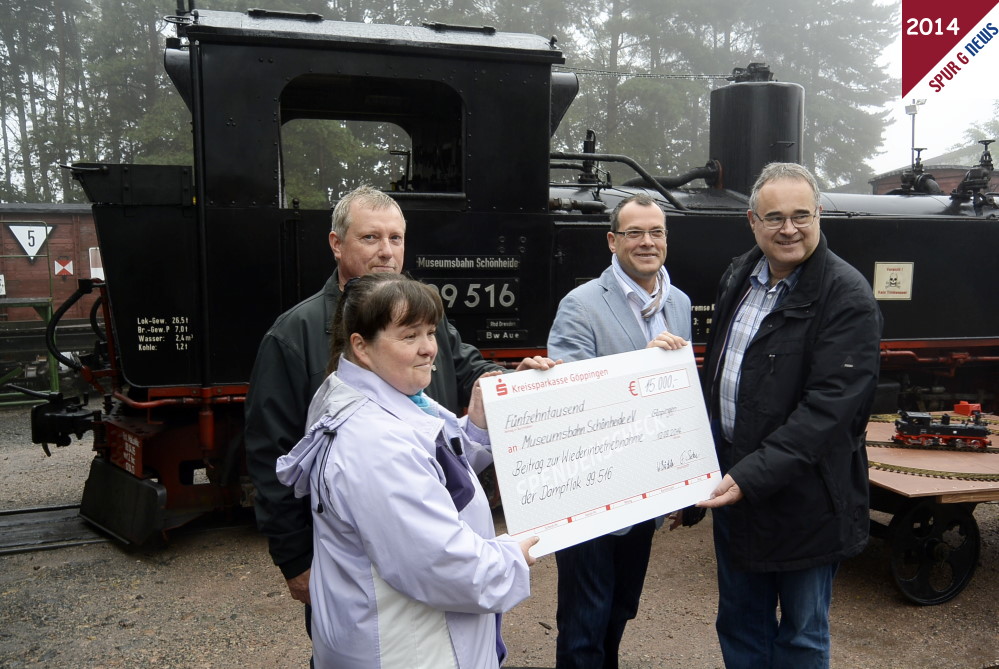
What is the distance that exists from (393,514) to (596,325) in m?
1.27

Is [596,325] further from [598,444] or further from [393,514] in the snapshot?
[393,514]

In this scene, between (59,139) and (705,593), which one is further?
(59,139)

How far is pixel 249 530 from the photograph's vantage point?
508 cm

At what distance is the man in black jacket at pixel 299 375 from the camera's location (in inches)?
81.2

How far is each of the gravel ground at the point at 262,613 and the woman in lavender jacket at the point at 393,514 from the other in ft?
6.48

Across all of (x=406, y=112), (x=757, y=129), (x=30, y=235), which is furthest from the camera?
(x=30, y=235)

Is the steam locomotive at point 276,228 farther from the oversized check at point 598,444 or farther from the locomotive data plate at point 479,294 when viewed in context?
the oversized check at point 598,444

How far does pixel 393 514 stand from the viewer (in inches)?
57.9

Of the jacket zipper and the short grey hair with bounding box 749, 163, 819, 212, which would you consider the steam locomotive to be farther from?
the jacket zipper

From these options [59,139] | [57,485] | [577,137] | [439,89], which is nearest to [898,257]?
[439,89]

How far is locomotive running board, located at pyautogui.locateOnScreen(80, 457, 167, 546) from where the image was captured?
449 centimetres

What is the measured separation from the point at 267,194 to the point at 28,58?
23.2 meters

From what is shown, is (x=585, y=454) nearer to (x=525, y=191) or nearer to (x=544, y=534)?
(x=544, y=534)

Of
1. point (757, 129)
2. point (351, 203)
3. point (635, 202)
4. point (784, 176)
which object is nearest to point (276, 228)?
point (351, 203)
